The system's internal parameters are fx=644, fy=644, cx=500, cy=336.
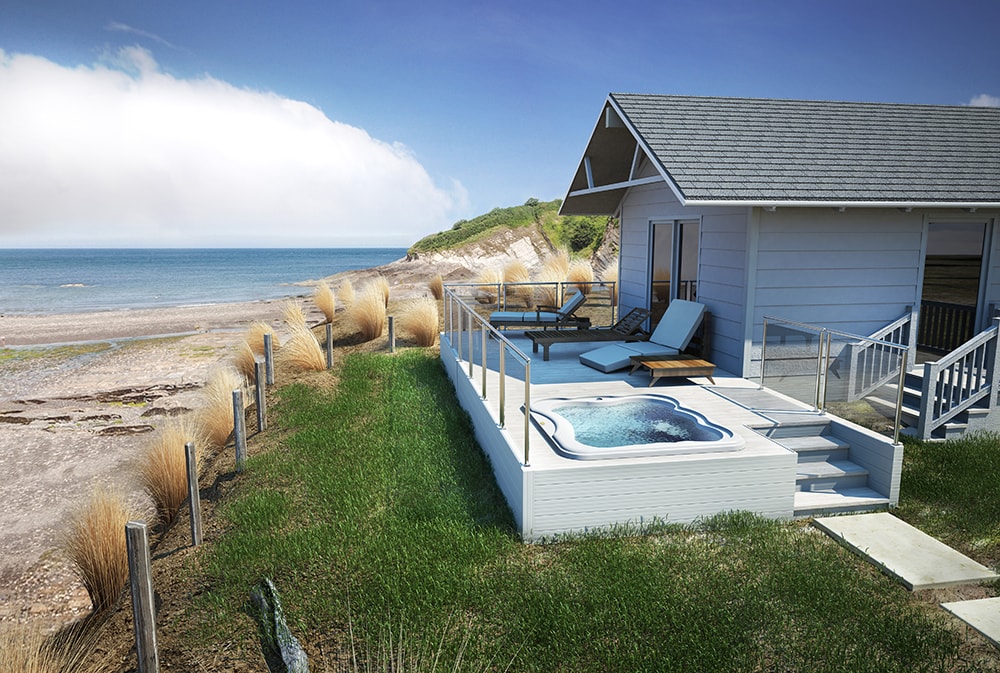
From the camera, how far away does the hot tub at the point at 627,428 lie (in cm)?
505

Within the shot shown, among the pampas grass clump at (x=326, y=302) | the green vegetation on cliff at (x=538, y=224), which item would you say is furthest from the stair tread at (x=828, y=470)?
the green vegetation on cliff at (x=538, y=224)

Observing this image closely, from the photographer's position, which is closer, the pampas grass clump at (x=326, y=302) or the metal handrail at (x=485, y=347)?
the metal handrail at (x=485, y=347)

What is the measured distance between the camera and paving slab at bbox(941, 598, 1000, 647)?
3.59m

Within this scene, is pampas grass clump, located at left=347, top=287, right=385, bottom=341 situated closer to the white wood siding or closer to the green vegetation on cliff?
the white wood siding

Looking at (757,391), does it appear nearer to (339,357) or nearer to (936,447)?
(936,447)

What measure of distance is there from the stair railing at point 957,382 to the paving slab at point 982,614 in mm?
3153

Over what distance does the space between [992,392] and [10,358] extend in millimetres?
20285

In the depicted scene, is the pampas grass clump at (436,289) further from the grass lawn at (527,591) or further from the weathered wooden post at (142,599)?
the weathered wooden post at (142,599)

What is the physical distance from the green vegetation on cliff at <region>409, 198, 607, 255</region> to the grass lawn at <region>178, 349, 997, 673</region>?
29.3 meters

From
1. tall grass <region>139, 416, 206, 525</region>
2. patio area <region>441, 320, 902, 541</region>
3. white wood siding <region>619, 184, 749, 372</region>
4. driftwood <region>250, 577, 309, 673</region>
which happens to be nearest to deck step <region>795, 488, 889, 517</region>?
patio area <region>441, 320, 902, 541</region>

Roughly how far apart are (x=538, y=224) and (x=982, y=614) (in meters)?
38.5

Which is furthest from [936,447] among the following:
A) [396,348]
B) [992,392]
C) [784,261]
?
[396,348]

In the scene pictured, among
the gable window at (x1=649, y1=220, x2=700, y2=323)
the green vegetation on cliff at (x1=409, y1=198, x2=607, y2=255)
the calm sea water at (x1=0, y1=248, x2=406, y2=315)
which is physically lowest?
the calm sea water at (x1=0, y1=248, x2=406, y2=315)

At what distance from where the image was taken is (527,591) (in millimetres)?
4055
